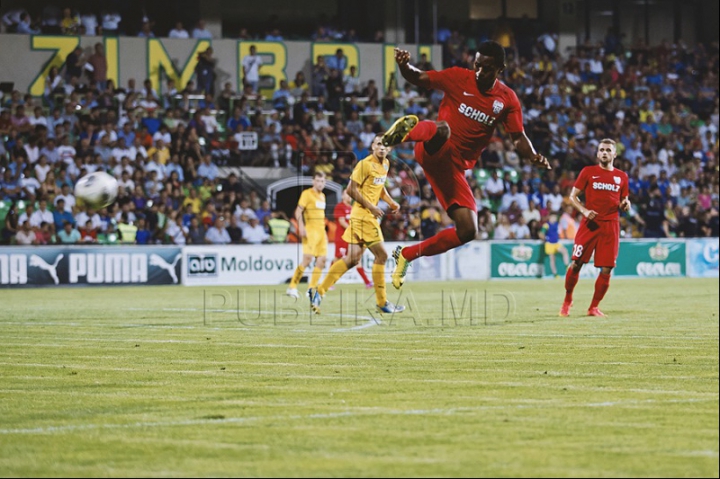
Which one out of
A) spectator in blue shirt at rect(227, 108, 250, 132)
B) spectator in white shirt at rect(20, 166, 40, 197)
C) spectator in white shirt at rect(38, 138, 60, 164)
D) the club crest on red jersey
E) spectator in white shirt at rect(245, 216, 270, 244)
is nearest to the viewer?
the club crest on red jersey

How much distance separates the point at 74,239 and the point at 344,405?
73.5ft

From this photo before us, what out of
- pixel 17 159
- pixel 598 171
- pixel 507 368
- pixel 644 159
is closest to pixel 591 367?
pixel 507 368

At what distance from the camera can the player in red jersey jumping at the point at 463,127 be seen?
1220 centimetres

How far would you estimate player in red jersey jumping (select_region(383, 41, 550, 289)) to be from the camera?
40.0 ft

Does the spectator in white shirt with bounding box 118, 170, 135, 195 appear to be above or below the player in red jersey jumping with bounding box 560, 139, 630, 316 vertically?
above

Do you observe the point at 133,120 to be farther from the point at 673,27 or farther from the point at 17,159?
the point at 673,27

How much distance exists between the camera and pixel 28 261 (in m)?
28.3

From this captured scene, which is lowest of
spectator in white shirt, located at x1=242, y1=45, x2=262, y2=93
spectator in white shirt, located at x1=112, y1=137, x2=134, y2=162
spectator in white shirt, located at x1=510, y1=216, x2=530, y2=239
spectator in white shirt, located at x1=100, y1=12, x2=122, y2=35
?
spectator in white shirt, located at x1=510, y1=216, x2=530, y2=239

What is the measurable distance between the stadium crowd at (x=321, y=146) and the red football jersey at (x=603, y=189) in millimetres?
12795

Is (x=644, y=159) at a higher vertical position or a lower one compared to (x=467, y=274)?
higher

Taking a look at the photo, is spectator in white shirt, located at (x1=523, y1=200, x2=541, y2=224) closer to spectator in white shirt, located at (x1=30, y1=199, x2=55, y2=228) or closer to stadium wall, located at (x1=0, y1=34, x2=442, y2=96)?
stadium wall, located at (x1=0, y1=34, x2=442, y2=96)

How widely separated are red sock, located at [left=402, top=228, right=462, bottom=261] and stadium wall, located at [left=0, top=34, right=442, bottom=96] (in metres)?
23.6

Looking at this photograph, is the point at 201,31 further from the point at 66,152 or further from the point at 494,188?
the point at 494,188

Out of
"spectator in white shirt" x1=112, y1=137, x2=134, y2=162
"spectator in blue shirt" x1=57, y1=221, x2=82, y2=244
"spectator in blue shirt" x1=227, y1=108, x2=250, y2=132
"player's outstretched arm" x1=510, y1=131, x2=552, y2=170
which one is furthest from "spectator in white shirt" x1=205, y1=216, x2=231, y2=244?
"player's outstretched arm" x1=510, y1=131, x2=552, y2=170
